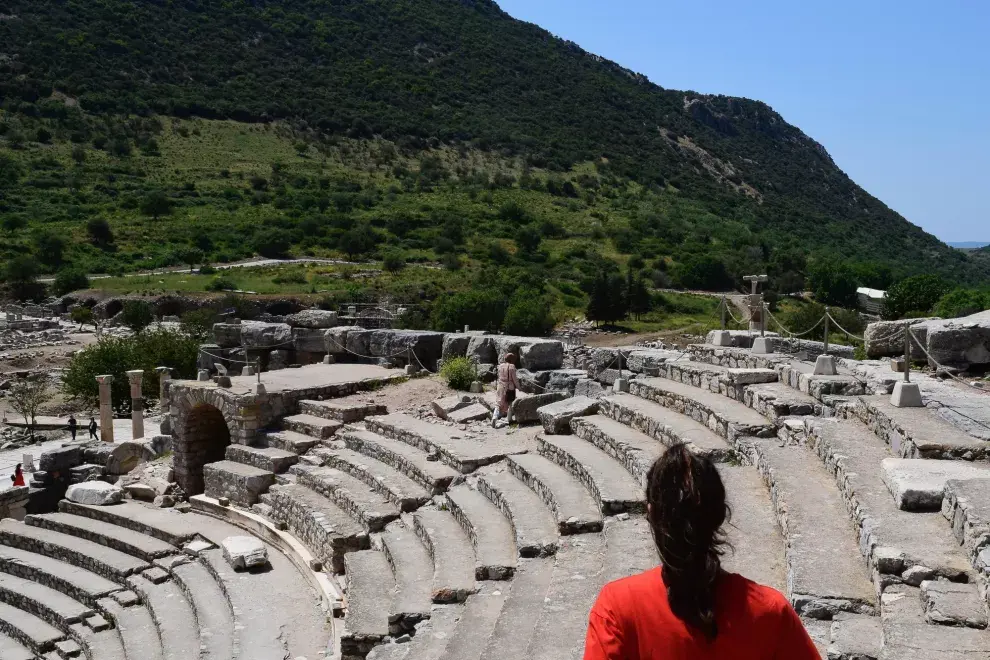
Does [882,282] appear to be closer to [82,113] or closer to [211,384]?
[211,384]

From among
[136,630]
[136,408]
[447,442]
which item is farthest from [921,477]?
[136,408]

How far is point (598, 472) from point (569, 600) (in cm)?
291

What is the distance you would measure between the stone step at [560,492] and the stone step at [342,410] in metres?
4.30

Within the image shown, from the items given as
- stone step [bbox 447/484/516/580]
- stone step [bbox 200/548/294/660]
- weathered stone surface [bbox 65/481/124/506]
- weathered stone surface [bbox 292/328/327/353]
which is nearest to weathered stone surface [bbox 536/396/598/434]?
stone step [bbox 447/484/516/580]

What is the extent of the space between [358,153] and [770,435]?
68.9 metres

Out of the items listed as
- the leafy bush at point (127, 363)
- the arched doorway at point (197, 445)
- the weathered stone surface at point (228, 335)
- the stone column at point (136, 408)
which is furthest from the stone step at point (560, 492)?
the leafy bush at point (127, 363)

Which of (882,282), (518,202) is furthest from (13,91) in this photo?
(882,282)

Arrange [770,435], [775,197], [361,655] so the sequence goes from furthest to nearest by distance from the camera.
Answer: [775,197] → [770,435] → [361,655]

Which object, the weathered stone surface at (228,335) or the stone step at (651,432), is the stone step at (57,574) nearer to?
the weathered stone surface at (228,335)

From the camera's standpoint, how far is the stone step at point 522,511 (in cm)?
737

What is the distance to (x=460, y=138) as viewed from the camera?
7944 cm

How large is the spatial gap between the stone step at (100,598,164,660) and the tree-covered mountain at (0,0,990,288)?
38347mm

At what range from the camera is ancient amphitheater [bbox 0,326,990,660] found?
16.2 ft

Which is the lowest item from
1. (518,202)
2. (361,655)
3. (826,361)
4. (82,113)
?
(361,655)
